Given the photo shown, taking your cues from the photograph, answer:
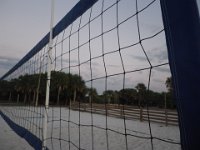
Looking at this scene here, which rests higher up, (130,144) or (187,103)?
(187,103)

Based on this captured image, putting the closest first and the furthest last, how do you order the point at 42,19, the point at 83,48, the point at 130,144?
the point at 83,48 < the point at 42,19 < the point at 130,144

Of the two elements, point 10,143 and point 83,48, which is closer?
point 83,48

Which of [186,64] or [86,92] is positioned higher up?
[86,92]

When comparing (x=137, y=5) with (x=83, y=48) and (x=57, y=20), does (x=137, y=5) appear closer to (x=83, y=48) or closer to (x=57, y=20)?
(x=83, y=48)

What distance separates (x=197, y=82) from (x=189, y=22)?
257mm

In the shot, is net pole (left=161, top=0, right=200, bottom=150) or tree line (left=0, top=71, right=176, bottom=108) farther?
tree line (left=0, top=71, right=176, bottom=108)

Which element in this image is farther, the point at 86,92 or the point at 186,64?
the point at 86,92

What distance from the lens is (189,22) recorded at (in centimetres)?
86

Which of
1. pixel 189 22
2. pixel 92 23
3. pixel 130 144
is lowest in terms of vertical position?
pixel 130 144

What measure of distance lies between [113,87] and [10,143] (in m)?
2.36

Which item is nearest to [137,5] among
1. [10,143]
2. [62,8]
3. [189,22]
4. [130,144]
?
[189,22]

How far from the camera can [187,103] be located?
840mm

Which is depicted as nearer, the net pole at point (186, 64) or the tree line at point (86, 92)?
the net pole at point (186, 64)

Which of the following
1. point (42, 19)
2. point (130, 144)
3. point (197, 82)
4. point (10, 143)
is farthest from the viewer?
point (130, 144)
